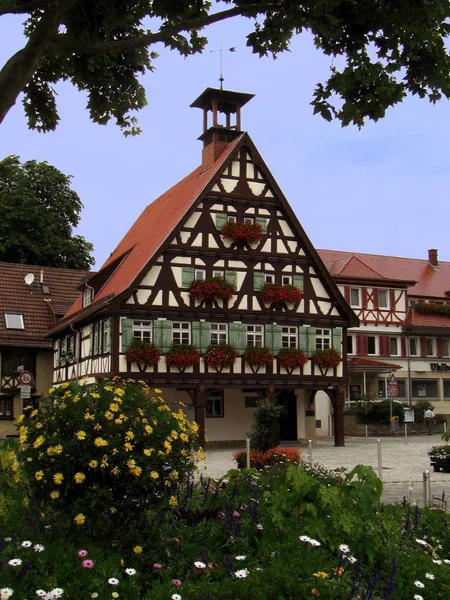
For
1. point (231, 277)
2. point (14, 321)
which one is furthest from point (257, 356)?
point (14, 321)

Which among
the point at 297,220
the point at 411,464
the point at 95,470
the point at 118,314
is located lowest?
the point at 411,464

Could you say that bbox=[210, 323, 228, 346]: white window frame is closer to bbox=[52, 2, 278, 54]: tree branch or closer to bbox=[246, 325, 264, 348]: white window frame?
bbox=[246, 325, 264, 348]: white window frame

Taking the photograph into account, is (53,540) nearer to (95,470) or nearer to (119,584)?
(95,470)

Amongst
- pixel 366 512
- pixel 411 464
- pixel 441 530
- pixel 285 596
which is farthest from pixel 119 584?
pixel 411 464

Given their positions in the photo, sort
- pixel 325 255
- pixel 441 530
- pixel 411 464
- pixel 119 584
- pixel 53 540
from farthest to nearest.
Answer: pixel 325 255
pixel 411 464
pixel 441 530
pixel 53 540
pixel 119 584

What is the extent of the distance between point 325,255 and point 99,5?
1751 inches

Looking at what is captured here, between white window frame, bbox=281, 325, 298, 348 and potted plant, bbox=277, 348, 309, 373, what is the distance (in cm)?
61

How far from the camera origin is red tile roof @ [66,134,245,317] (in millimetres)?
31797

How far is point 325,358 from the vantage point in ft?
110

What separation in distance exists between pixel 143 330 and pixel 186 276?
9.11 feet

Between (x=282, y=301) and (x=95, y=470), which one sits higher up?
(x=282, y=301)

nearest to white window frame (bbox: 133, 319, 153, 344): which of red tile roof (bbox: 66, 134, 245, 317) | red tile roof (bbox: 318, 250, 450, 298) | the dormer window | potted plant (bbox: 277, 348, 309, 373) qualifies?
red tile roof (bbox: 66, 134, 245, 317)

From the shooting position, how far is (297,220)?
3409 centimetres

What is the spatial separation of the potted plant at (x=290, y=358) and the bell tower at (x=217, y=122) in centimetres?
903
